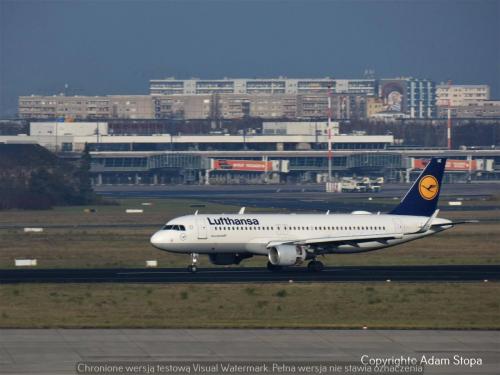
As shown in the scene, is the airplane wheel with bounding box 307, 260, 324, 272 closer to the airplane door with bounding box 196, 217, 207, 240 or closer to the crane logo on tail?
the airplane door with bounding box 196, 217, 207, 240

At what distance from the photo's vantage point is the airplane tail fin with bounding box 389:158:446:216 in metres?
75.1

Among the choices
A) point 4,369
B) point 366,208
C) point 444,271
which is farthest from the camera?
point 366,208

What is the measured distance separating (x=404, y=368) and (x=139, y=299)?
20724mm

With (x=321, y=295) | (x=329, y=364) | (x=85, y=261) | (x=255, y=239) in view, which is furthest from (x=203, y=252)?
(x=329, y=364)

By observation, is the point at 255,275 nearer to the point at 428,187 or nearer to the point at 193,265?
the point at 193,265

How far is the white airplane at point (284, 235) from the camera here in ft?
222

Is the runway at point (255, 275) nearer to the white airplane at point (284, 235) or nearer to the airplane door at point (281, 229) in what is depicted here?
the white airplane at point (284, 235)

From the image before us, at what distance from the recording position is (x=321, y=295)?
180 feet

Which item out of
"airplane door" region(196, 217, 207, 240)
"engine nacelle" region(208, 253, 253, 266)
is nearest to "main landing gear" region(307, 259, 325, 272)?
"engine nacelle" region(208, 253, 253, 266)

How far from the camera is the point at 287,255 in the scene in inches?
2648

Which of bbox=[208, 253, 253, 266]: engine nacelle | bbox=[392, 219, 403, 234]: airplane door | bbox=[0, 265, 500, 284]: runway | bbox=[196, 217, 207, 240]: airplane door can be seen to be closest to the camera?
bbox=[0, 265, 500, 284]: runway

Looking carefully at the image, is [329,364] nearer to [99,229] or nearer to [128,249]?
[128,249]

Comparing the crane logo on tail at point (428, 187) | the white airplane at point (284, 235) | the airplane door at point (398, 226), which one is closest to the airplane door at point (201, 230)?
the white airplane at point (284, 235)

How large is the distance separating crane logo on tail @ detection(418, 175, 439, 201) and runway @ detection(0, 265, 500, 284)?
7.01 m
